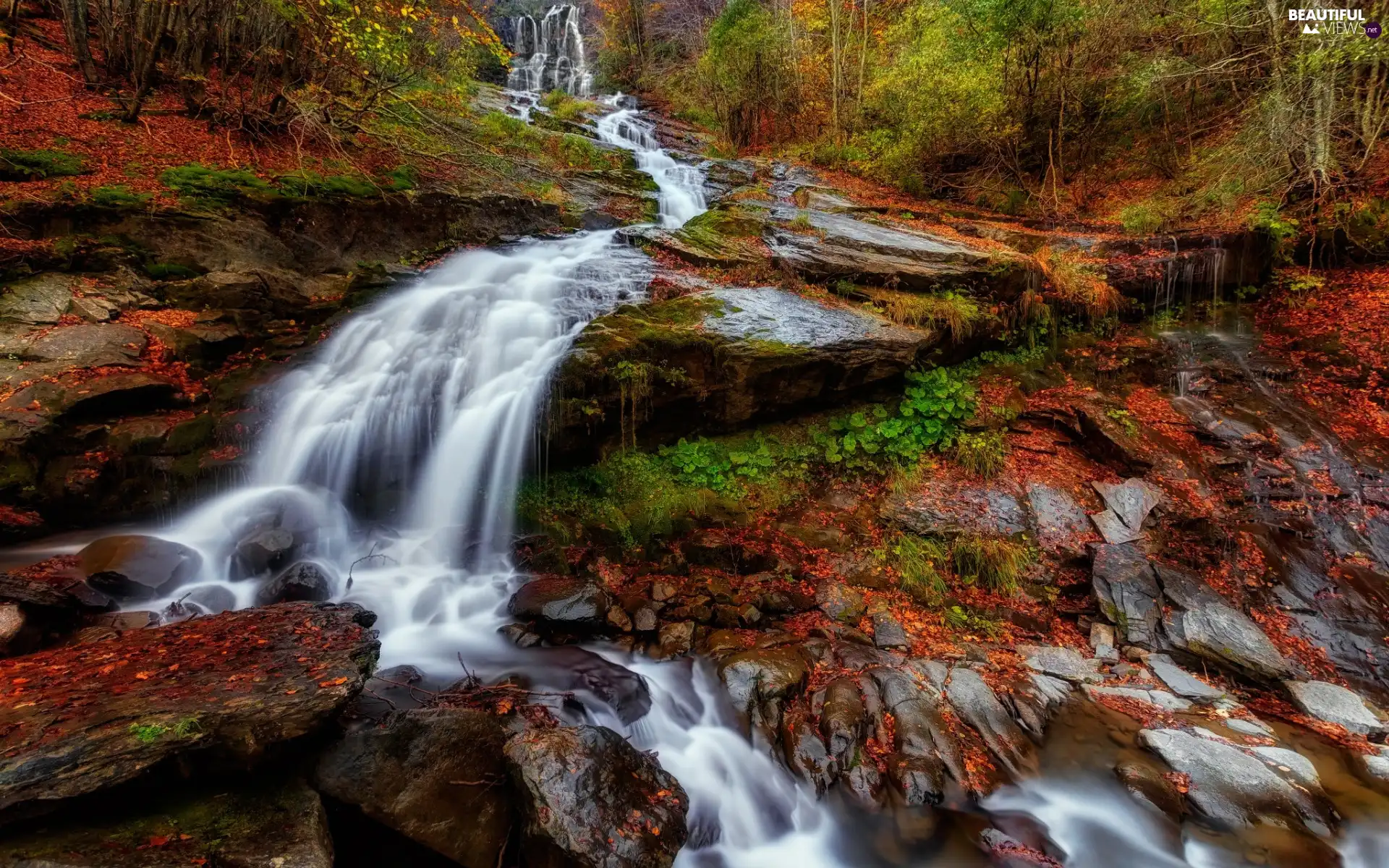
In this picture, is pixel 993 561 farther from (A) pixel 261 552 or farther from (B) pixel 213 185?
(B) pixel 213 185

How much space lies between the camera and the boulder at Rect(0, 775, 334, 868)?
2.23m

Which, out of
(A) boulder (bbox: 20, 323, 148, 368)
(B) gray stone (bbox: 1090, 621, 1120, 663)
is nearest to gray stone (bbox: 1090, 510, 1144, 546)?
(B) gray stone (bbox: 1090, 621, 1120, 663)

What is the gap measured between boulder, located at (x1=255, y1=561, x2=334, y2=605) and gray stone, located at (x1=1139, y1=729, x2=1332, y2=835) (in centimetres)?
679

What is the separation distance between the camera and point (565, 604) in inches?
204

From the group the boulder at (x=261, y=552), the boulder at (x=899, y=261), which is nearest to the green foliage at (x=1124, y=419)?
the boulder at (x=899, y=261)

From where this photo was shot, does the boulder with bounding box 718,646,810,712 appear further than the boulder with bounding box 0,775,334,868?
Yes

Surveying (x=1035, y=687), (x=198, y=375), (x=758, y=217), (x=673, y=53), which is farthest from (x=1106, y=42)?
(x=673, y=53)

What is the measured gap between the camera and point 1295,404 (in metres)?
6.75

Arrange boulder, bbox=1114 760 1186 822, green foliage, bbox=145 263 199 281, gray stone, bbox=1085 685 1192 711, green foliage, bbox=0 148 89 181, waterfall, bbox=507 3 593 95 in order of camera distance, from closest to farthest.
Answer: boulder, bbox=1114 760 1186 822 → gray stone, bbox=1085 685 1192 711 → green foliage, bbox=0 148 89 181 → green foliage, bbox=145 263 199 281 → waterfall, bbox=507 3 593 95

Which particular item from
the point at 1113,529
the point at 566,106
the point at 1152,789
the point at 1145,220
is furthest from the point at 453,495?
the point at 566,106

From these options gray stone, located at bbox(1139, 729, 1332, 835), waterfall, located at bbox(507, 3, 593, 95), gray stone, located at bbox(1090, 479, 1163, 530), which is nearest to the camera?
gray stone, located at bbox(1139, 729, 1332, 835)

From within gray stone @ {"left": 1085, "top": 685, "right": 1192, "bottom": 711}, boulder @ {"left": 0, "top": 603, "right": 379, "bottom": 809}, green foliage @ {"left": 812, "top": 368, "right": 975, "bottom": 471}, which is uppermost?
green foliage @ {"left": 812, "top": 368, "right": 975, "bottom": 471}

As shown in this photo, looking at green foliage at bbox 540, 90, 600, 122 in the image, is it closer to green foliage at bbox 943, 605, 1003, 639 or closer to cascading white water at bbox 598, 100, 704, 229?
Answer: cascading white water at bbox 598, 100, 704, 229

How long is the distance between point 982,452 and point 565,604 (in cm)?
515
